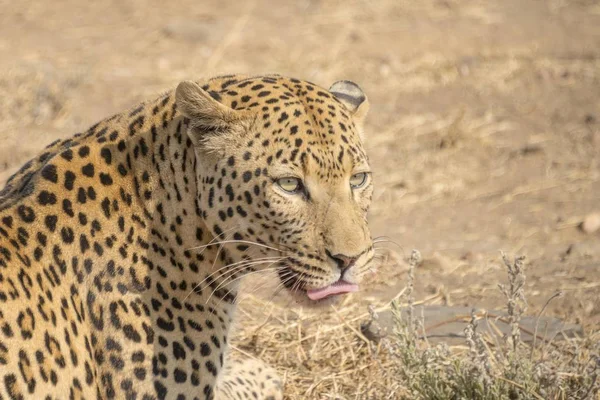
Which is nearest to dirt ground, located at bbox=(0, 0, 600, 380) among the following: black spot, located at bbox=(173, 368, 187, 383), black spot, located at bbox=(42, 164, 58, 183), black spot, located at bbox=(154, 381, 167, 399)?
black spot, located at bbox=(173, 368, 187, 383)

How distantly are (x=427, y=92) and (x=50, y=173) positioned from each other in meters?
10.0

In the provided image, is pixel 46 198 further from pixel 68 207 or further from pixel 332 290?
pixel 332 290

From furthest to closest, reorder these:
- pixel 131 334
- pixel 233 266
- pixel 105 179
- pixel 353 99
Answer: pixel 353 99 < pixel 233 266 < pixel 105 179 < pixel 131 334

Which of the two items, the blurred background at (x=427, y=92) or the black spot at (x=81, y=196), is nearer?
the black spot at (x=81, y=196)

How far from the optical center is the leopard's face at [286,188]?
17.4 ft

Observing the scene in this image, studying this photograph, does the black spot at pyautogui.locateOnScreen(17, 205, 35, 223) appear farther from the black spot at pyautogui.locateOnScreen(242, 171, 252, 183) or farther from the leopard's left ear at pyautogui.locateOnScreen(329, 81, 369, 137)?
the leopard's left ear at pyautogui.locateOnScreen(329, 81, 369, 137)

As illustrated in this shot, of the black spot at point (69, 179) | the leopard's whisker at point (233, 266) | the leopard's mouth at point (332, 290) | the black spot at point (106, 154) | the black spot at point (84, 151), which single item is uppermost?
the black spot at point (84, 151)

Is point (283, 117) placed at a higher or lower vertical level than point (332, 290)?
higher

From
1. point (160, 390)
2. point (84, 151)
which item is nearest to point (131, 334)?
point (160, 390)

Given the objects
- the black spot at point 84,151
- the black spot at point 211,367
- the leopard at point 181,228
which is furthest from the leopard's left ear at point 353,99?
the black spot at point 211,367

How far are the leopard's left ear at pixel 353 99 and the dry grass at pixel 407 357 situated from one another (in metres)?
0.88

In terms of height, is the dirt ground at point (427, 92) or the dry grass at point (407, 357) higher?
the dry grass at point (407, 357)

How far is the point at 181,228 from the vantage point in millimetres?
5508

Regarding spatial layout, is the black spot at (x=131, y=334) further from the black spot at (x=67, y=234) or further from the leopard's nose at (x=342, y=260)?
the leopard's nose at (x=342, y=260)
